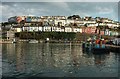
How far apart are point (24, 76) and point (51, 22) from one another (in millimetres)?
169409

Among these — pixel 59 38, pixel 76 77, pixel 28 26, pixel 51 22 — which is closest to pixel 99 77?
pixel 76 77

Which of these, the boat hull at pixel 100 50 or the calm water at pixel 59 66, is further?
the boat hull at pixel 100 50

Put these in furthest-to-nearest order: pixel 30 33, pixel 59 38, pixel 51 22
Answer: pixel 51 22, pixel 30 33, pixel 59 38

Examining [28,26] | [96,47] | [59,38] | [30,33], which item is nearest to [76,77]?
[96,47]

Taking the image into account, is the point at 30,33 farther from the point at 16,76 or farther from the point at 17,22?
the point at 16,76

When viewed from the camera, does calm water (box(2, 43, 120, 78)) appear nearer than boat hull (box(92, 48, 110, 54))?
Yes

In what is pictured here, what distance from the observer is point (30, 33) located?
155 m

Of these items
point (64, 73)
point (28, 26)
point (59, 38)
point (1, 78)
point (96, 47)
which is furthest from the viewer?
point (28, 26)

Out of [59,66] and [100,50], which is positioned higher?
[100,50]

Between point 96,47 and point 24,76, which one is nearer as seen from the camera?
point 24,76

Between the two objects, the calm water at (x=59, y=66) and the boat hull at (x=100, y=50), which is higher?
the boat hull at (x=100, y=50)

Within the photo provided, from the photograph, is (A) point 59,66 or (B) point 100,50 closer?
(A) point 59,66

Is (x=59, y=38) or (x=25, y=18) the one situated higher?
(x=25, y=18)

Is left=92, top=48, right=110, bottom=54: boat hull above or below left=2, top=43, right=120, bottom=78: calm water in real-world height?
above
